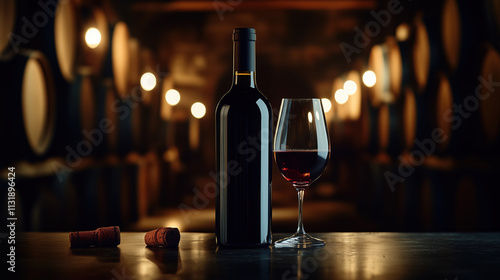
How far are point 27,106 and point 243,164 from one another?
4.85 feet

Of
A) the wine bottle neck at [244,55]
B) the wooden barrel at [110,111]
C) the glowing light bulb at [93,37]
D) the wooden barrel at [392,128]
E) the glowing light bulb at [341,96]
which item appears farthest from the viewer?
the glowing light bulb at [341,96]

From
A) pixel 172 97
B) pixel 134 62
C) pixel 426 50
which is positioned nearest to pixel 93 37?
pixel 134 62

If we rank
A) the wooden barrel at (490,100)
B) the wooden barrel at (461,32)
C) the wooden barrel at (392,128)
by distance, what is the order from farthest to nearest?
1. the wooden barrel at (392,128)
2. the wooden barrel at (461,32)
3. the wooden barrel at (490,100)

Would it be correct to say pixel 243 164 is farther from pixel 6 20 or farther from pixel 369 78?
pixel 369 78

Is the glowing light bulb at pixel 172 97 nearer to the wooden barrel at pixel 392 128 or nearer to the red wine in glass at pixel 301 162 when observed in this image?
the wooden barrel at pixel 392 128

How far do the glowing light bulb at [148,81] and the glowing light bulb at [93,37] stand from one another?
1.60ft

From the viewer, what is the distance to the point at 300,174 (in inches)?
37.9

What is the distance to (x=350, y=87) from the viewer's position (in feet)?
10.7

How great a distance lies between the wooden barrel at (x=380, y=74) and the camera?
10.1ft

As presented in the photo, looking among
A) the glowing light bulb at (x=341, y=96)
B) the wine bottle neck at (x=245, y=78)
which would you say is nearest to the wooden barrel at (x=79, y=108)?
the glowing light bulb at (x=341, y=96)

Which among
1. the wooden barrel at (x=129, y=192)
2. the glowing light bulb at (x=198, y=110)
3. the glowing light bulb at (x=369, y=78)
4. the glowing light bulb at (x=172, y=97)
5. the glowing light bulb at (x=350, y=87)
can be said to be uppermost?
the glowing light bulb at (x=369, y=78)

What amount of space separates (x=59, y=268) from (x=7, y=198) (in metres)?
1.31

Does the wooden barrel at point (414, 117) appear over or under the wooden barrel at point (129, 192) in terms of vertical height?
over

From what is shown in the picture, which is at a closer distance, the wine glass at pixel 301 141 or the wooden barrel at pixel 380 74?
the wine glass at pixel 301 141
